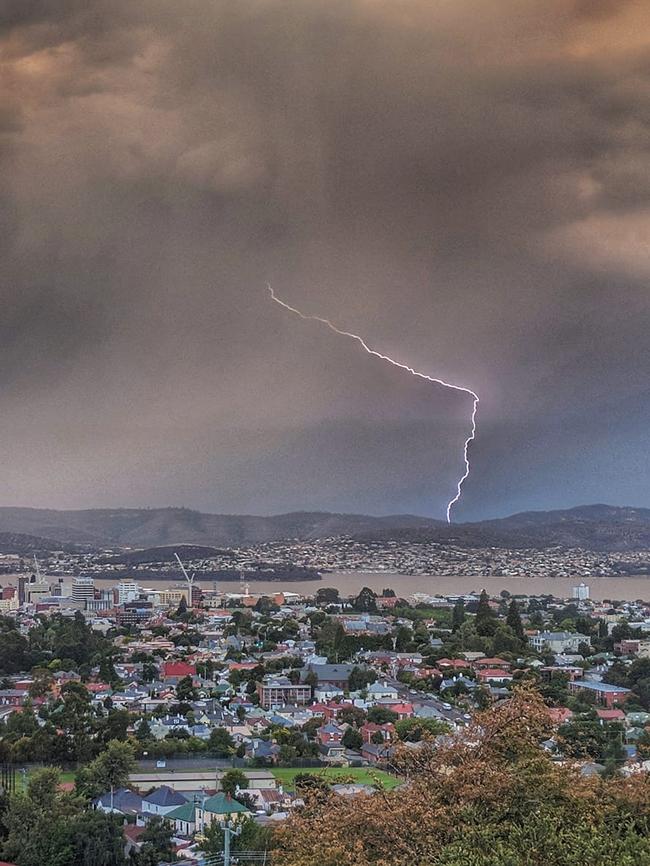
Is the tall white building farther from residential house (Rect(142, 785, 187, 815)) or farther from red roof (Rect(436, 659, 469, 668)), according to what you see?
residential house (Rect(142, 785, 187, 815))

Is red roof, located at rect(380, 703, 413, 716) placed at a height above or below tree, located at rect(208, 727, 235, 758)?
above

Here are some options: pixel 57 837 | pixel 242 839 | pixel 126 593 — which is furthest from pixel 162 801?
pixel 126 593

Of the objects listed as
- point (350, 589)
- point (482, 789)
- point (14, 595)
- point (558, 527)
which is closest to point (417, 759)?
point (482, 789)

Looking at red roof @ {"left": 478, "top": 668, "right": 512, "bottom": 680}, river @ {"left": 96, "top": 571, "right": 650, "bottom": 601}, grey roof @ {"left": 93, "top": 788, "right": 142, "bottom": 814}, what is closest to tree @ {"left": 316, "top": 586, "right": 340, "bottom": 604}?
river @ {"left": 96, "top": 571, "right": 650, "bottom": 601}

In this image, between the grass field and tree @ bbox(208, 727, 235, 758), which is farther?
tree @ bbox(208, 727, 235, 758)

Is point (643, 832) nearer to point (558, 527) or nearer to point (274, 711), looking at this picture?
point (274, 711)

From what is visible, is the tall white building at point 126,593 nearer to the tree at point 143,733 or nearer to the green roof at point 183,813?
the tree at point 143,733

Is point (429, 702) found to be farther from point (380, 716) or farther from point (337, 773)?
point (337, 773)
